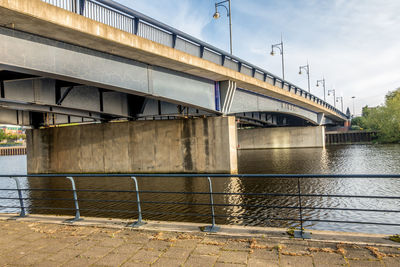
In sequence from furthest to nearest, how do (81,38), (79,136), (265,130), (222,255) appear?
(265,130)
(79,136)
(81,38)
(222,255)

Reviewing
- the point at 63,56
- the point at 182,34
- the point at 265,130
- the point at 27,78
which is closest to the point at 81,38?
the point at 63,56

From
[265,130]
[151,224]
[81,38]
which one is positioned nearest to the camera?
[151,224]

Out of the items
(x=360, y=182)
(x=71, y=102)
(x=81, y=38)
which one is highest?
(x=81, y=38)

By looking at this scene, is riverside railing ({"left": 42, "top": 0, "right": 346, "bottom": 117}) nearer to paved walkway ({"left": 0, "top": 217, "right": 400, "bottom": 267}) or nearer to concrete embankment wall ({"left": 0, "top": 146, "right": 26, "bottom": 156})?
paved walkway ({"left": 0, "top": 217, "right": 400, "bottom": 267})

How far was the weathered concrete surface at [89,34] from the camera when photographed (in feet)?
27.5

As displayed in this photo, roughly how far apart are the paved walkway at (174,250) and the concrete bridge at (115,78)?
6.42 m

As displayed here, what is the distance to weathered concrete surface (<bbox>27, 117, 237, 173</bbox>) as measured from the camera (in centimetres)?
2069

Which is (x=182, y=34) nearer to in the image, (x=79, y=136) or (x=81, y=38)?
(x=81, y=38)

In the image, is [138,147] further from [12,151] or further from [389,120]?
[12,151]

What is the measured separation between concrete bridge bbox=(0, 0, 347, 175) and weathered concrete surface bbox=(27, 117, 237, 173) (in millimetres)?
90

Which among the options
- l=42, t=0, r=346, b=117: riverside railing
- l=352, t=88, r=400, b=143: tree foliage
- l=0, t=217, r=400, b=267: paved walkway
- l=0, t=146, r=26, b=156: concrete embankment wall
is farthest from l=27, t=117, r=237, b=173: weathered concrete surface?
l=0, t=146, r=26, b=156: concrete embankment wall

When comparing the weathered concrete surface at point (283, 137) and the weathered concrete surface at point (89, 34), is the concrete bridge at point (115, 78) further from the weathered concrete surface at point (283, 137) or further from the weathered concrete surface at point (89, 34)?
the weathered concrete surface at point (283, 137)

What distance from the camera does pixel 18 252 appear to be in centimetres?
476

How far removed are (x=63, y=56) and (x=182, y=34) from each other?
6.61 metres
